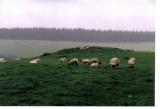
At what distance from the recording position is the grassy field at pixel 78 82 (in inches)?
245

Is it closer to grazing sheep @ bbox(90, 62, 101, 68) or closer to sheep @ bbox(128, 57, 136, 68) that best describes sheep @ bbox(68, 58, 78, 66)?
grazing sheep @ bbox(90, 62, 101, 68)

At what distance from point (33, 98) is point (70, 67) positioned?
0.75 metres

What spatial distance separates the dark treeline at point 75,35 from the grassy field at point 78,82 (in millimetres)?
172

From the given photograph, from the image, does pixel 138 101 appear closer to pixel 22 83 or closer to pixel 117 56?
pixel 117 56

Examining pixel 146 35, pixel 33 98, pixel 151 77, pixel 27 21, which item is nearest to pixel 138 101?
pixel 151 77

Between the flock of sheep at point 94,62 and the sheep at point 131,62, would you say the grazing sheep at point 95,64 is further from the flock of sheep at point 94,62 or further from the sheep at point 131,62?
the sheep at point 131,62

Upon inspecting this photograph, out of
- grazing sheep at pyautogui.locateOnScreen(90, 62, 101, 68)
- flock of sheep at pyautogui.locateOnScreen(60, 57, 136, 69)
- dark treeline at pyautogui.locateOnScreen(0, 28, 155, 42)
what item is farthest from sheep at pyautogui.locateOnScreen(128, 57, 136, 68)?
grazing sheep at pyautogui.locateOnScreen(90, 62, 101, 68)

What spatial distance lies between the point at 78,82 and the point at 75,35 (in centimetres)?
66

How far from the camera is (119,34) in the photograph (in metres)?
6.75

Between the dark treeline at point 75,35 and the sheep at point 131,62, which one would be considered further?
the sheep at point 131,62

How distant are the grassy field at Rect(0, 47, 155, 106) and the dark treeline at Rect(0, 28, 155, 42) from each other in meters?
0.17

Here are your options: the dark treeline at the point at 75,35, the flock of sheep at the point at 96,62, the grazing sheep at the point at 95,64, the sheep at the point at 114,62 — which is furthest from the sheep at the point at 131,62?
the grazing sheep at the point at 95,64

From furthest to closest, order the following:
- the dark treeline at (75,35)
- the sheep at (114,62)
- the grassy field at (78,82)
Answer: the sheep at (114,62) < the dark treeline at (75,35) < the grassy field at (78,82)

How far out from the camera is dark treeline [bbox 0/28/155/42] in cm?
657
